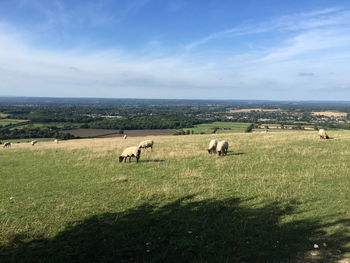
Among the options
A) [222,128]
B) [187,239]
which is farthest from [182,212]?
[222,128]

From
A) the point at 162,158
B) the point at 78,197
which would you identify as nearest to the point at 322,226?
the point at 78,197

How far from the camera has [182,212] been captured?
29.7ft

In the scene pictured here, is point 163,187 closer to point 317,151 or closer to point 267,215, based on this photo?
point 267,215

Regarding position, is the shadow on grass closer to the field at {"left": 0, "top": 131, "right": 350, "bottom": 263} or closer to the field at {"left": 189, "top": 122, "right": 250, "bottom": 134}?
the field at {"left": 0, "top": 131, "right": 350, "bottom": 263}

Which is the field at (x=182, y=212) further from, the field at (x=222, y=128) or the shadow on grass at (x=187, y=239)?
the field at (x=222, y=128)

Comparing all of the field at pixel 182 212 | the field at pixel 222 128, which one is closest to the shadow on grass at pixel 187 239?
the field at pixel 182 212

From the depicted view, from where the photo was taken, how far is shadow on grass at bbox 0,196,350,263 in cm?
632

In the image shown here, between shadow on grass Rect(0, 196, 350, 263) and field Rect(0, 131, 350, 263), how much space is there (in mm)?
33

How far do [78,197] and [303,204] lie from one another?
10.5m

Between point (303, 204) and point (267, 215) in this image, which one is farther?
point (303, 204)

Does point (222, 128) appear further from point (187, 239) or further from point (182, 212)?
point (187, 239)

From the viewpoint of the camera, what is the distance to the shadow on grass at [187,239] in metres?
6.32

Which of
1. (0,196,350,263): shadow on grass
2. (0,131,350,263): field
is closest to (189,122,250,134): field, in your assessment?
(0,131,350,263): field

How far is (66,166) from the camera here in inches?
711
